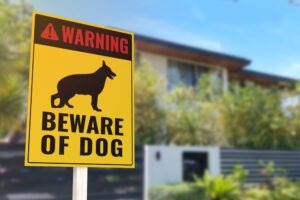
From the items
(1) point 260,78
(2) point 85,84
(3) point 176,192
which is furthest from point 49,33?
(1) point 260,78

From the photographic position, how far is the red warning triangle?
6.55ft

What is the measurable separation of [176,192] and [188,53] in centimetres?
829

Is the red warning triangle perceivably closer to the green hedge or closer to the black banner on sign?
the black banner on sign

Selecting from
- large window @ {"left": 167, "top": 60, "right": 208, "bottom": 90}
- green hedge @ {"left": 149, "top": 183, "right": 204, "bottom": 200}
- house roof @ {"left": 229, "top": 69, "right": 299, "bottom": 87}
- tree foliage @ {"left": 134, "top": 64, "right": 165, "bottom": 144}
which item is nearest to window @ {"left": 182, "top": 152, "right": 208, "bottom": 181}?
tree foliage @ {"left": 134, "top": 64, "right": 165, "bottom": 144}

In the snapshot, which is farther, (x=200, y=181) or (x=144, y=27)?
(x=144, y=27)

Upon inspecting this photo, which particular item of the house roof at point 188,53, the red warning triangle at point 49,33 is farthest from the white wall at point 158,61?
the red warning triangle at point 49,33

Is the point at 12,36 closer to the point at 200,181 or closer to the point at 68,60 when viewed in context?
the point at 200,181

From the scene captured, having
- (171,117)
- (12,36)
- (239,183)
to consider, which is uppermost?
(12,36)

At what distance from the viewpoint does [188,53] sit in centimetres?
1669

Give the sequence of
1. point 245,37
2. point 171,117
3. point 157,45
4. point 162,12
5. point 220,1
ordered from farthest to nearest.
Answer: point 157,45 → point 171,117 → point 245,37 → point 162,12 → point 220,1

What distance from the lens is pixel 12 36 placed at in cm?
966

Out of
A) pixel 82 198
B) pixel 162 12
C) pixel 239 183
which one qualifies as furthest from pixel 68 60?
pixel 239 183

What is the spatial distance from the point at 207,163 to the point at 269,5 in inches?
203

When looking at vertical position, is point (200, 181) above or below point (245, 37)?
below
